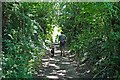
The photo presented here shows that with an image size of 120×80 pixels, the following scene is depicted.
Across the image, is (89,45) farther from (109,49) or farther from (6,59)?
(6,59)

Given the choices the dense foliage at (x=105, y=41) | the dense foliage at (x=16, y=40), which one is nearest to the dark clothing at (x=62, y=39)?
the dense foliage at (x=105, y=41)

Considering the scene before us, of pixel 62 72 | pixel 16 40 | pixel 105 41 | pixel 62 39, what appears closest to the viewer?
pixel 16 40

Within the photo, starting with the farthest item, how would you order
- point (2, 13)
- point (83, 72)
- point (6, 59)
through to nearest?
point (83, 72) < point (2, 13) < point (6, 59)

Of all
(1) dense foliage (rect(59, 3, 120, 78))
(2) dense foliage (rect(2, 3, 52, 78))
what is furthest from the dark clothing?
Answer: (2) dense foliage (rect(2, 3, 52, 78))

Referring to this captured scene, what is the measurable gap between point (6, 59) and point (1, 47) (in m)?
0.42

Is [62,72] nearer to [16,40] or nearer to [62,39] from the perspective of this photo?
[16,40]

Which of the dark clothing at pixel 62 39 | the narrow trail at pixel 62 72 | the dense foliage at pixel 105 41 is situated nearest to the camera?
the dense foliage at pixel 105 41

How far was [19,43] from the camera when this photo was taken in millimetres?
5273

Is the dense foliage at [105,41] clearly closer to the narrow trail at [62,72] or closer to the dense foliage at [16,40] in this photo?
the narrow trail at [62,72]

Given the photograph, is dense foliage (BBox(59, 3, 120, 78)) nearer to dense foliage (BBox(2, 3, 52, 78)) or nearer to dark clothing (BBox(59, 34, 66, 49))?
dense foliage (BBox(2, 3, 52, 78))

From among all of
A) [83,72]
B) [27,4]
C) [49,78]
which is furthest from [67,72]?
[27,4]

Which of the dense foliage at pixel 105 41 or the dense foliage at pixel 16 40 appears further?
the dense foliage at pixel 105 41

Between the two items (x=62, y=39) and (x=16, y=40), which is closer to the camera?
(x=16, y=40)

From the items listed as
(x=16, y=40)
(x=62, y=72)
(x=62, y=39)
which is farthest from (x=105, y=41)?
(x=62, y=39)
